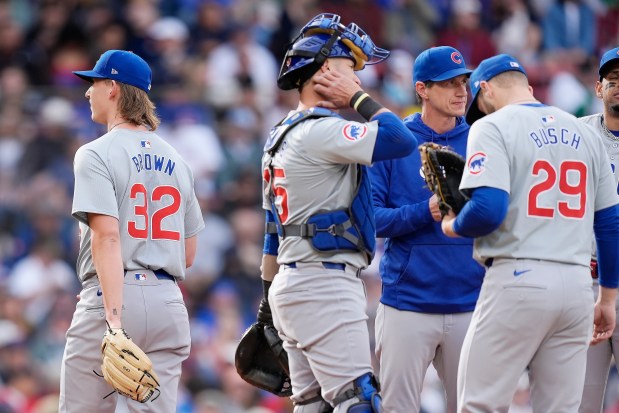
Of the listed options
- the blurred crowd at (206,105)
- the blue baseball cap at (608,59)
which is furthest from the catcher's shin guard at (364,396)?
the blurred crowd at (206,105)

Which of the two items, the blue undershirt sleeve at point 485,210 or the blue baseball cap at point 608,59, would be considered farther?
the blue baseball cap at point 608,59

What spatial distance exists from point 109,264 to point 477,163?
6.04 feet

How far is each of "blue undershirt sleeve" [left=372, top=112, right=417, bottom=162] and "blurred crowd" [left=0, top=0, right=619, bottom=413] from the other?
525cm

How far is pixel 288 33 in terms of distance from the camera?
14.8 meters

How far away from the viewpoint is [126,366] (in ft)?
18.4

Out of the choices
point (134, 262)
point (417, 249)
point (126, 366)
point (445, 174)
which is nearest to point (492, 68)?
point (445, 174)

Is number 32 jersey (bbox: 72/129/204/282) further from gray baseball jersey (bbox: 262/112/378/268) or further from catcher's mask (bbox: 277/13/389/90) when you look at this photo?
catcher's mask (bbox: 277/13/389/90)

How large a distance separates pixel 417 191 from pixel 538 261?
1229 mm

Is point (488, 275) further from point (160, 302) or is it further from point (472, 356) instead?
point (160, 302)

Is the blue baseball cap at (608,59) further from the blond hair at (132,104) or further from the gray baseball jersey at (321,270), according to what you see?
the blond hair at (132,104)

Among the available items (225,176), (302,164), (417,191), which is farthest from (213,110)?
(302,164)

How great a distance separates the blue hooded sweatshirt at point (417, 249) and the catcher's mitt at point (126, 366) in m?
1.48

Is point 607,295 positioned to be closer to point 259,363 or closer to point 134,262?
point 259,363

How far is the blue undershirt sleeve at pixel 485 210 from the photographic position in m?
5.42
